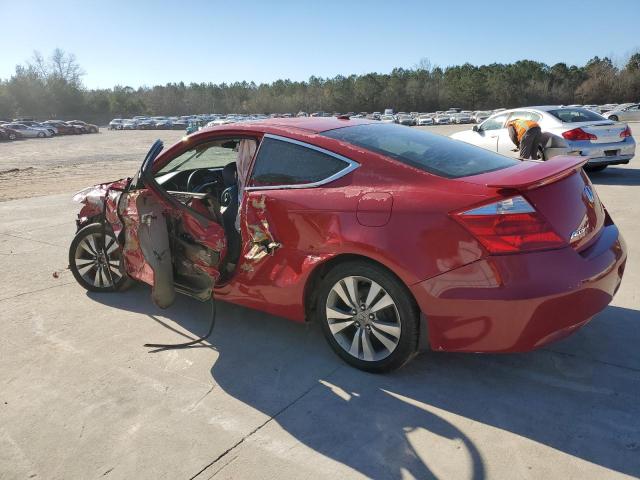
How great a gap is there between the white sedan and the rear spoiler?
6.91m

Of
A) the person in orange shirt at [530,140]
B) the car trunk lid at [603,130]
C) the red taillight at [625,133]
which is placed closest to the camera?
the person in orange shirt at [530,140]

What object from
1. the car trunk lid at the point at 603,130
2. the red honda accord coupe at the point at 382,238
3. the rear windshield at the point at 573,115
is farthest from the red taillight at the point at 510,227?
the rear windshield at the point at 573,115

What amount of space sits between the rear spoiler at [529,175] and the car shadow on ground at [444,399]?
1.20m

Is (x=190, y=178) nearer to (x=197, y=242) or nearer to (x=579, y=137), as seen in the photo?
(x=197, y=242)

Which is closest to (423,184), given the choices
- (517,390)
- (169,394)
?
(517,390)

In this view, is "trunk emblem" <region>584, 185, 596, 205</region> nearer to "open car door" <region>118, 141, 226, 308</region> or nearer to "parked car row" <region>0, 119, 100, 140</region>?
"open car door" <region>118, 141, 226, 308</region>

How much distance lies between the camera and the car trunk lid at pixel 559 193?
2.82 metres

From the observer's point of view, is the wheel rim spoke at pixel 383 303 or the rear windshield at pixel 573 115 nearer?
the wheel rim spoke at pixel 383 303

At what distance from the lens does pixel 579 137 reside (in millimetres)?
9820

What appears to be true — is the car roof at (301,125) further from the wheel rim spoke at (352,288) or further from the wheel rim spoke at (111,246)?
the wheel rim spoke at (111,246)

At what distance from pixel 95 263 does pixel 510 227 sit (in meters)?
3.79

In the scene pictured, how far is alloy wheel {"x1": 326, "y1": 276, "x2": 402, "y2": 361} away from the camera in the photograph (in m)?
3.13

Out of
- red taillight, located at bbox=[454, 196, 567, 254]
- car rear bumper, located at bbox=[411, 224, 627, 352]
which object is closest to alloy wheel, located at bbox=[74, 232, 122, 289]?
car rear bumper, located at bbox=[411, 224, 627, 352]

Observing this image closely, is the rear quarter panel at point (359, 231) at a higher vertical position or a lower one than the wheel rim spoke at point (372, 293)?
higher
